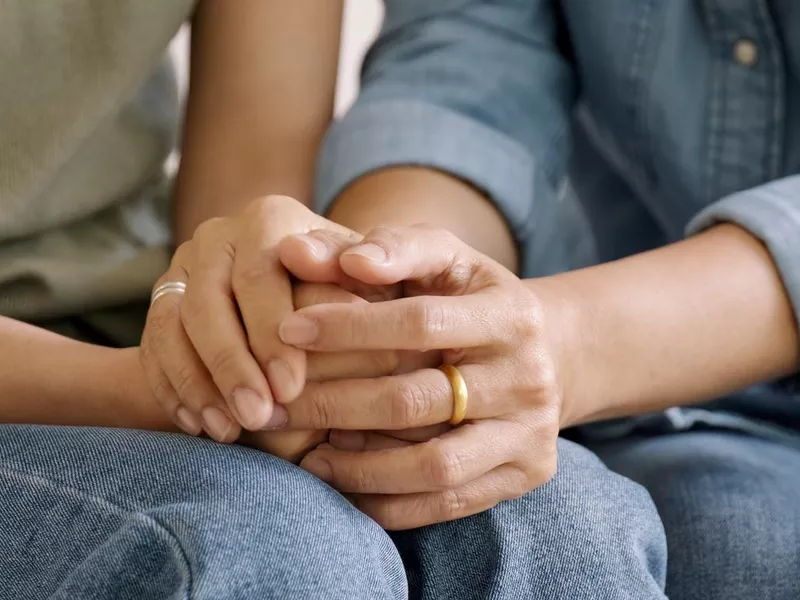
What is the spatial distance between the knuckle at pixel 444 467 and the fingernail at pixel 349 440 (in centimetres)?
6

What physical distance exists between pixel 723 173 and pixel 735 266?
18 cm

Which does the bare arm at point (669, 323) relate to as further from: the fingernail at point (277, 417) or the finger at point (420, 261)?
the fingernail at point (277, 417)

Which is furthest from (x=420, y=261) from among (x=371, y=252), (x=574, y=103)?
(x=574, y=103)

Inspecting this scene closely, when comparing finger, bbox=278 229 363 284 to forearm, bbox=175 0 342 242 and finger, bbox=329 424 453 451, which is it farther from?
forearm, bbox=175 0 342 242

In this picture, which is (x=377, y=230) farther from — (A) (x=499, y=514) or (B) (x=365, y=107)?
(B) (x=365, y=107)

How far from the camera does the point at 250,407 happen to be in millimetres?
455

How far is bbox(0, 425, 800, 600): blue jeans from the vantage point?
0.39 meters

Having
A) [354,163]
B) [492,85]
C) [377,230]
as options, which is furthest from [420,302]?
[492,85]

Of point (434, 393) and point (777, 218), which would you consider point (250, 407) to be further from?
point (777, 218)

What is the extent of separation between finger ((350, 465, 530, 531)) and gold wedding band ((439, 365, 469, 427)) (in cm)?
4

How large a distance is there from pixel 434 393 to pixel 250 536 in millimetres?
130

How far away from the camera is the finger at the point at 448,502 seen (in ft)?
1.56

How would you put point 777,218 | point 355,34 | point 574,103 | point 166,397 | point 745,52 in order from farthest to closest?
point 355,34
point 574,103
point 745,52
point 777,218
point 166,397

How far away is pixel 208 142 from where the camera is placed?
0.77 m
